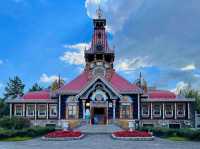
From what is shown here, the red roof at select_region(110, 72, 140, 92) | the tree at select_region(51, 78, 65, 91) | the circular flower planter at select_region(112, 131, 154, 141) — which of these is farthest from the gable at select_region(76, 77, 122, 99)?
the circular flower planter at select_region(112, 131, 154, 141)

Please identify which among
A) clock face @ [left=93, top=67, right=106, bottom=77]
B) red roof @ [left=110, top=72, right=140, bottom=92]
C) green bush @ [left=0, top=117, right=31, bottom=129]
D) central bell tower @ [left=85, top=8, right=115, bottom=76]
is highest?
central bell tower @ [left=85, top=8, right=115, bottom=76]

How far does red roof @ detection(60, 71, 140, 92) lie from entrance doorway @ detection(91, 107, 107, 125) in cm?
309

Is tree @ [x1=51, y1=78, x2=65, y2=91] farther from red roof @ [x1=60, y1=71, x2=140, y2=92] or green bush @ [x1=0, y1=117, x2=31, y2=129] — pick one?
green bush @ [x1=0, y1=117, x2=31, y2=129]

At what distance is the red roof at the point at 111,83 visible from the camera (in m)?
47.2

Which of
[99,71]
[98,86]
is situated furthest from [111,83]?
[99,71]

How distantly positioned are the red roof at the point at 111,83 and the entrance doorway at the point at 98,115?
3.09 metres

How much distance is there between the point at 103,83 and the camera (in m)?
46.3

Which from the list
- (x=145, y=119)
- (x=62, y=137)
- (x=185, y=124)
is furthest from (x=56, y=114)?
(x=62, y=137)

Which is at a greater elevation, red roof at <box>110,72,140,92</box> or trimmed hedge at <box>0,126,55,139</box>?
red roof at <box>110,72,140,92</box>

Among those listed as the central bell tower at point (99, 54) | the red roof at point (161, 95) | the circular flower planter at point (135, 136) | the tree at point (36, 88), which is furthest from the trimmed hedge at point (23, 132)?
the tree at point (36, 88)

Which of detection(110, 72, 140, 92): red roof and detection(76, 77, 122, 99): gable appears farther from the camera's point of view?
detection(110, 72, 140, 92): red roof

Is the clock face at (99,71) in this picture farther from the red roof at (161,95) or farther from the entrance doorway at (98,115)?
the red roof at (161,95)

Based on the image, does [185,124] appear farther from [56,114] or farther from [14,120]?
[14,120]

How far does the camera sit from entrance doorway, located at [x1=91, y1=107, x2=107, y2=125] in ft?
152
